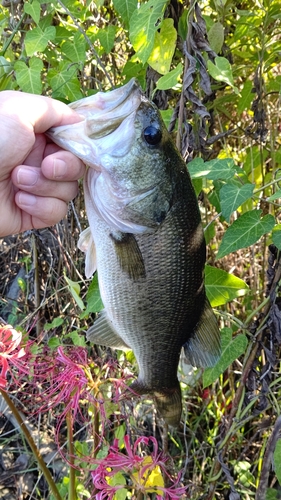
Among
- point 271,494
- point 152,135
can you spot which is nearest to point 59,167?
point 152,135

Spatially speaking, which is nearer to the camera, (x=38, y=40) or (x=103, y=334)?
(x=103, y=334)

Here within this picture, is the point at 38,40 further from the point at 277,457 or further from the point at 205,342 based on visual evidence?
the point at 277,457

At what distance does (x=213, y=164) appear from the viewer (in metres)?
1.32

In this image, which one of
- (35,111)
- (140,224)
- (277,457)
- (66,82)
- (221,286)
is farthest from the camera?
(66,82)

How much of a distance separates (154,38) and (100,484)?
3.69ft

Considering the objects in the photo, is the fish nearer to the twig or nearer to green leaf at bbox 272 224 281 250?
green leaf at bbox 272 224 281 250

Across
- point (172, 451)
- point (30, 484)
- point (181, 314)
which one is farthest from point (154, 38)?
point (30, 484)

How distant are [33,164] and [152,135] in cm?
31

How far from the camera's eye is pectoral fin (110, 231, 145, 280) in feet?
3.84

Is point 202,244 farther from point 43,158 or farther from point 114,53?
point 114,53

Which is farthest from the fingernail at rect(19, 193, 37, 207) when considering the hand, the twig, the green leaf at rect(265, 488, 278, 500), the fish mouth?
the green leaf at rect(265, 488, 278, 500)

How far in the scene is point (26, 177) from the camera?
116 centimetres

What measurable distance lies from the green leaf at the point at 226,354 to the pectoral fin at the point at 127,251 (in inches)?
20.4

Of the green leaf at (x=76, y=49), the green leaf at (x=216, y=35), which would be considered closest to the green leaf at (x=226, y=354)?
the green leaf at (x=216, y=35)
